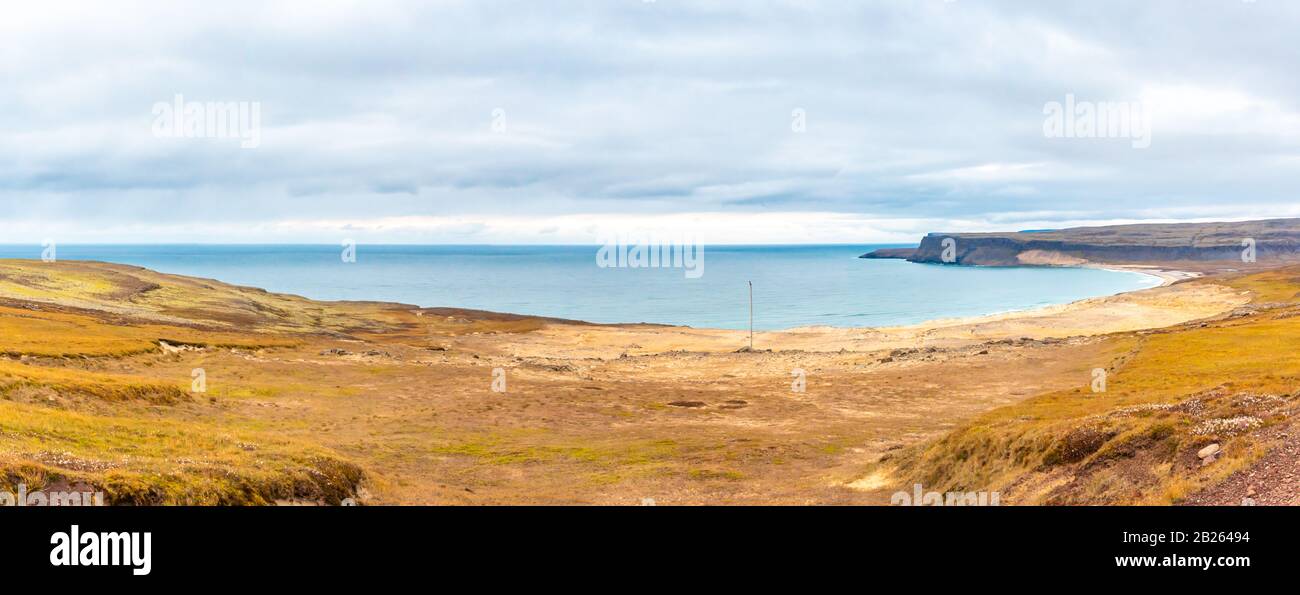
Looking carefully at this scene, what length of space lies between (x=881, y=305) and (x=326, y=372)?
410ft

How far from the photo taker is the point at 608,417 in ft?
132

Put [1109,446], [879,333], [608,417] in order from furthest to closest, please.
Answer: [879,333], [608,417], [1109,446]

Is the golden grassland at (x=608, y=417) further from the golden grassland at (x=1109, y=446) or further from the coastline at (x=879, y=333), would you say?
the coastline at (x=879, y=333)

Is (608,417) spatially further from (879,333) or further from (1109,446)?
(879,333)

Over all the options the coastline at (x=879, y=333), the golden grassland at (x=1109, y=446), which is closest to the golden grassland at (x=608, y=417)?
the golden grassland at (x=1109, y=446)

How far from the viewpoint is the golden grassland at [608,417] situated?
17.6 metres

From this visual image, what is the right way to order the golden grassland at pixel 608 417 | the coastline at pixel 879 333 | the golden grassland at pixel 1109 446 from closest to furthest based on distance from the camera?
the golden grassland at pixel 1109 446 < the golden grassland at pixel 608 417 < the coastline at pixel 879 333

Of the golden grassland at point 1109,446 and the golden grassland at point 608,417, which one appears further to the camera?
the golden grassland at point 608,417

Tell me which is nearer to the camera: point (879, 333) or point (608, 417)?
point (608, 417)

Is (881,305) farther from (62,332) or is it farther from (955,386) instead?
(62,332)

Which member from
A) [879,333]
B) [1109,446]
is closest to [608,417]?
[1109,446]

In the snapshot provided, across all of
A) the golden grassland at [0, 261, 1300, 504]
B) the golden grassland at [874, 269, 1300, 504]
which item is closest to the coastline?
the golden grassland at [0, 261, 1300, 504]

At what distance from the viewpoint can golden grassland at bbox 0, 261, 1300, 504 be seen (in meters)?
17.6
